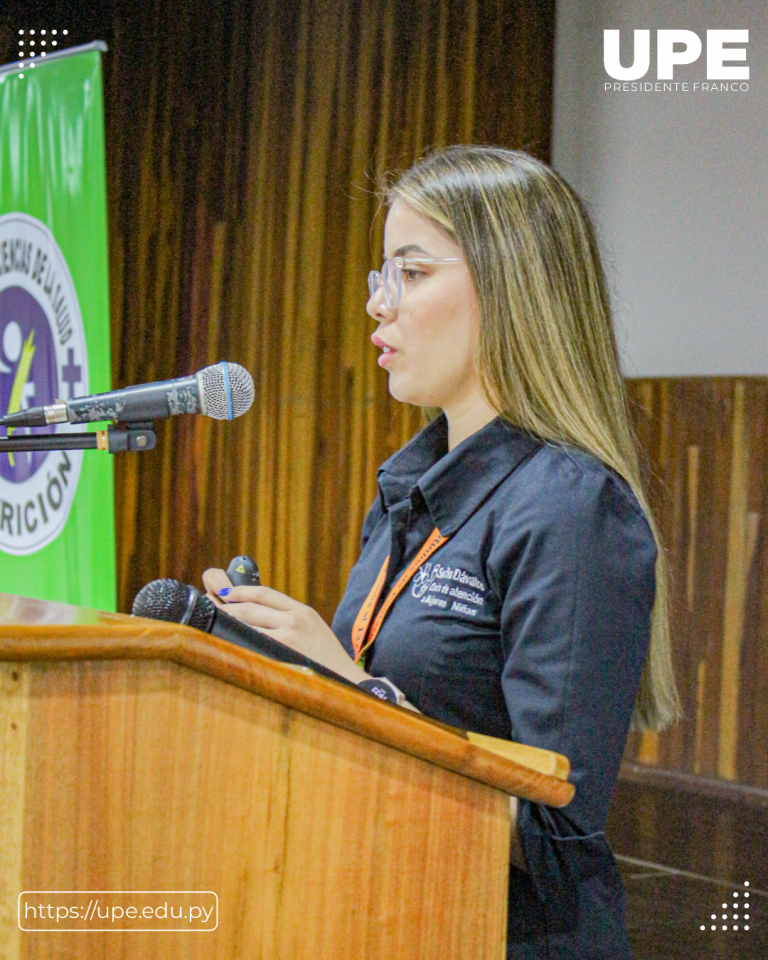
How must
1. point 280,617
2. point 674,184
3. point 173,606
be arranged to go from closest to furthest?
point 173,606, point 280,617, point 674,184

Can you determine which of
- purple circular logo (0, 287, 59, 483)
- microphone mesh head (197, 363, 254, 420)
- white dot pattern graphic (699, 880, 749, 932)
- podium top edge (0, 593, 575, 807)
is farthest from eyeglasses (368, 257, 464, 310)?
purple circular logo (0, 287, 59, 483)

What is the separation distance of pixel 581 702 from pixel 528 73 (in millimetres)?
3111

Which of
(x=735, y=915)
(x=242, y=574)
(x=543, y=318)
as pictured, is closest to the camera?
(x=242, y=574)

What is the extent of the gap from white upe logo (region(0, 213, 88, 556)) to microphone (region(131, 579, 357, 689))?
313cm

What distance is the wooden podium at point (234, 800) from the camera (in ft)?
2.22

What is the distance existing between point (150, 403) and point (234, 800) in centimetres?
44

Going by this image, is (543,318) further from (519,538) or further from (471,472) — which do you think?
(519,538)

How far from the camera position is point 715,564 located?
3.59 metres

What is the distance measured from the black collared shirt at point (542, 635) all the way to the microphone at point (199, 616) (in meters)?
0.32

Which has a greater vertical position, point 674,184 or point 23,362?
point 674,184

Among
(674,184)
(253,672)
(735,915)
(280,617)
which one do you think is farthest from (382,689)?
(674,184)

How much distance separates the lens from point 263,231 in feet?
13.9

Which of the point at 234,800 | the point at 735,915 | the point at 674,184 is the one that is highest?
the point at 674,184

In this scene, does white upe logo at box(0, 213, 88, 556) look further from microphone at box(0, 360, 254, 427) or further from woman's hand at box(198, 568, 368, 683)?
woman's hand at box(198, 568, 368, 683)
